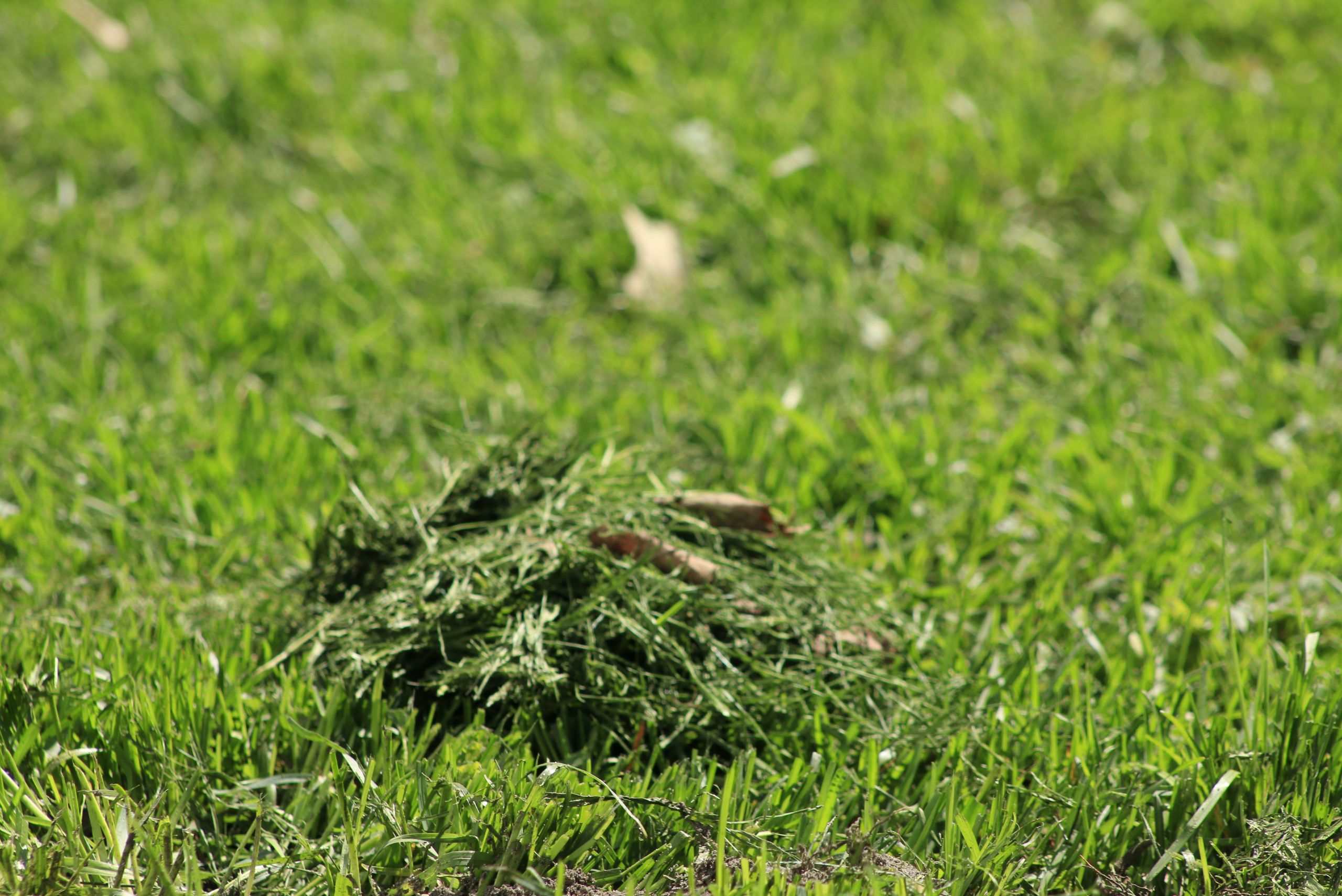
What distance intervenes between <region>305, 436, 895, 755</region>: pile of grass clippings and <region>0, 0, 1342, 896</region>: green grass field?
0.22ft

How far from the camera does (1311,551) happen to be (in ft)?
7.80

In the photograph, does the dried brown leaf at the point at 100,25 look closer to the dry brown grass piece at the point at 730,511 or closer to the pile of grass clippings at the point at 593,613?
the pile of grass clippings at the point at 593,613

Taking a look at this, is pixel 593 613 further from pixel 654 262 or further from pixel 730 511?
pixel 654 262

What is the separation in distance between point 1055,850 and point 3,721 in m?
1.57

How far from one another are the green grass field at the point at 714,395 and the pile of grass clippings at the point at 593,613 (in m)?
0.07

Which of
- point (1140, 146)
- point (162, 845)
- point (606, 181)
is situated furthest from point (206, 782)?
point (1140, 146)

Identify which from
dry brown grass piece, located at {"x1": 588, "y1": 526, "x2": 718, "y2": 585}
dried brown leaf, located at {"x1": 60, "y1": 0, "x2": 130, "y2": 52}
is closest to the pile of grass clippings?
dry brown grass piece, located at {"x1": 588, "y1": 526, "x2": 718, "y2": 585}

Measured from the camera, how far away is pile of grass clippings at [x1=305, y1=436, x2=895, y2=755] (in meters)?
1.91

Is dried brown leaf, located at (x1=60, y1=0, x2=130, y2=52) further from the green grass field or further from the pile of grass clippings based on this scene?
the pile of grass clippings

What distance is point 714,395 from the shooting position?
2.91 meters

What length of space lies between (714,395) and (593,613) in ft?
3.43

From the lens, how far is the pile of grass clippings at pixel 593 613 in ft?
6.27

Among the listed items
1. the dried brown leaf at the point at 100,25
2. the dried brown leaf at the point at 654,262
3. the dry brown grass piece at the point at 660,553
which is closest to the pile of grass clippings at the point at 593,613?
the dry brown grass piece at the point at 660,553

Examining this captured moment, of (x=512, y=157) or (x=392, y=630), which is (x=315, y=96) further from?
(x=392, y=630)
